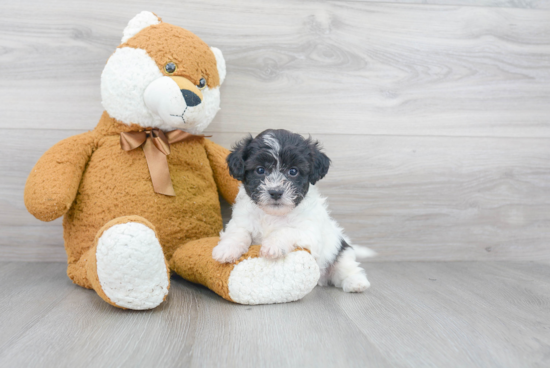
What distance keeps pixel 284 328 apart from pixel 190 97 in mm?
870

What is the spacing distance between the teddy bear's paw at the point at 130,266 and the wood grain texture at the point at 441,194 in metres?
0.77

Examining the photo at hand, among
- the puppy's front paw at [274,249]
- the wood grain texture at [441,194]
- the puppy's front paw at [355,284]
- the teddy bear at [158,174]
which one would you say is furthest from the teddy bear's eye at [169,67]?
the puppy's front paw at [355,284]

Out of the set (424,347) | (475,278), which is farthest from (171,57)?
(475,278)

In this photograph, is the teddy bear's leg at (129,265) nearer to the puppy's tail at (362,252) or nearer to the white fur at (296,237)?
the white fur at (296,237)

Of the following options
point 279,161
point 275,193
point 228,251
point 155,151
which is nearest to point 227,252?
point 228,251

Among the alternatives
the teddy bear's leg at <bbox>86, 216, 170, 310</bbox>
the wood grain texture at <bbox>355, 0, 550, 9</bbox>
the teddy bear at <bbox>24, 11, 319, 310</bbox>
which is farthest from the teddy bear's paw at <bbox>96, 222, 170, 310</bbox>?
the wood grain texture at <bbox>355, 0, 550, 9</bbox>

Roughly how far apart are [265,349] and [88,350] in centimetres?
43

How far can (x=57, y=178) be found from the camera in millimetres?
1484

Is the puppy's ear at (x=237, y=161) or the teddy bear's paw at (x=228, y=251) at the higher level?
the puppy's ear at (x=237, y=161)

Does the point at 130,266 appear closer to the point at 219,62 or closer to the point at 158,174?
the point at 158,174

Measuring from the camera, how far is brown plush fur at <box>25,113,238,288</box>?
4.86 feet

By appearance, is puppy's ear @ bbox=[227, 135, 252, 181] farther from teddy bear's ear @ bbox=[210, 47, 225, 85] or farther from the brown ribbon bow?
teddy bear's ear @ bbox=[210, 47, 225, 85]

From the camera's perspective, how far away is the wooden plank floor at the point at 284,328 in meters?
1.01

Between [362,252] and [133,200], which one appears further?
[362,252]
